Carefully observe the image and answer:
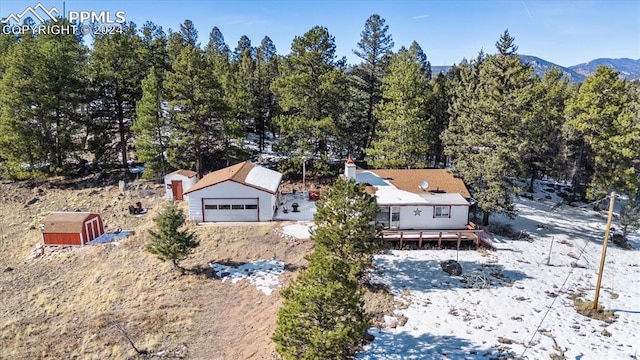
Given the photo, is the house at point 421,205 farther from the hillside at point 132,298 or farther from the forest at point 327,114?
the hillside at point 132,298

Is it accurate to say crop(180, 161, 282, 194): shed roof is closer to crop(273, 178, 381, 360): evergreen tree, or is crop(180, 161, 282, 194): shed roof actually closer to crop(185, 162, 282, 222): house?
crop(185, 162, 282, 222): house

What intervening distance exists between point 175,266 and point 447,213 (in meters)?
15.7

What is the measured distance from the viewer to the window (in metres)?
23.2

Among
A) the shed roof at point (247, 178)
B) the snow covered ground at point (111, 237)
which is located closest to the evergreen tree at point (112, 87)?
the snow covered ground at point (111, 237)

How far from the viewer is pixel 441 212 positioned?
917 inches

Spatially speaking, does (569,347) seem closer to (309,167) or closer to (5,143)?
(309,167)

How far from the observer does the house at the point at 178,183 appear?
29375 millimetres

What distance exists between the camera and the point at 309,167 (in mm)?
34812

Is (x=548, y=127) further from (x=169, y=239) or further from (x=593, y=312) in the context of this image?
(x=169, y=239)

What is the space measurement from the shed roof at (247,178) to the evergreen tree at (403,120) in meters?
8.45

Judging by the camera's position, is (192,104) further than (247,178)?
Yes

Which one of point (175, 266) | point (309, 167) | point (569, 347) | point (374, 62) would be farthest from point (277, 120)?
point (569, 347)

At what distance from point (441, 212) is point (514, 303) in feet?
25.8

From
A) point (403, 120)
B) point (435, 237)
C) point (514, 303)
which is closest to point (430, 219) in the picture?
point (435, 237)
